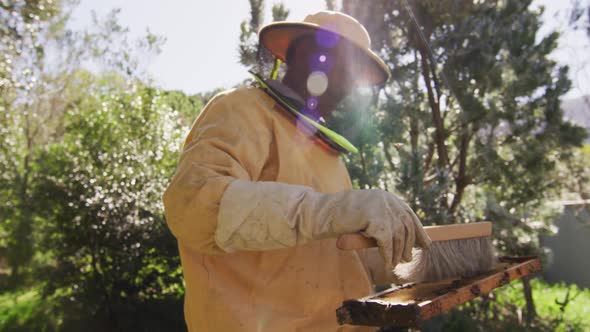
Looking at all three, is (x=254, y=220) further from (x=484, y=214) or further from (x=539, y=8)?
(x=539, y=8)

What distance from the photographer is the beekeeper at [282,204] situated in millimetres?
1337

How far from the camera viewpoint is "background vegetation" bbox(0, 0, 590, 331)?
16.5ft

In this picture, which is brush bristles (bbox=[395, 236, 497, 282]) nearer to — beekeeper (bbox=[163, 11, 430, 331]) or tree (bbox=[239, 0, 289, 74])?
beekeeper (bbox=[163, 11, 430, 331])

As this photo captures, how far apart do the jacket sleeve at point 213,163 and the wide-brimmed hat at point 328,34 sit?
48 cm

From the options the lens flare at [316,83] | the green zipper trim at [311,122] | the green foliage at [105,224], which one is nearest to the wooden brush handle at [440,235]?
the green zipper trim at [311,122]

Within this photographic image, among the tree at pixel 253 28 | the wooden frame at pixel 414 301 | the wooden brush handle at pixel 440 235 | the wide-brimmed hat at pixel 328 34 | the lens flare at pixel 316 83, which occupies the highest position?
the tree at pixel 253 28

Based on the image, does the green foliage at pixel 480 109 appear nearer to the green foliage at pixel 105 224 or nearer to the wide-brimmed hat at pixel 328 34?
the wide-brimmed hat at pixel 328 34

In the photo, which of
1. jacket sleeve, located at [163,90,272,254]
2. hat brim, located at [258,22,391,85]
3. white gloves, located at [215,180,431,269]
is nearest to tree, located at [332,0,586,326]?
hat brim, located at [258,22,391,85]

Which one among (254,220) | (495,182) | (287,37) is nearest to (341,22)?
(287,37)

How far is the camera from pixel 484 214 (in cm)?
512

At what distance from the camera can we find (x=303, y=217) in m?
1.34

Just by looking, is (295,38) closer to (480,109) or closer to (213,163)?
(213,163)

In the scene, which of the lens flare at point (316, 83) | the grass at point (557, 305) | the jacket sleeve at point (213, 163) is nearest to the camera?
the jacket sleeve at point (213, 163)

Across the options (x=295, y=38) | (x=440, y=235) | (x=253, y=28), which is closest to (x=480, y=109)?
(x=253, y=28)
